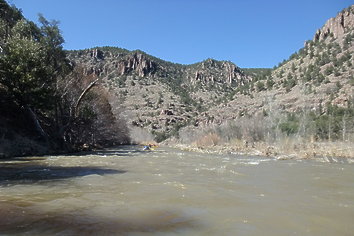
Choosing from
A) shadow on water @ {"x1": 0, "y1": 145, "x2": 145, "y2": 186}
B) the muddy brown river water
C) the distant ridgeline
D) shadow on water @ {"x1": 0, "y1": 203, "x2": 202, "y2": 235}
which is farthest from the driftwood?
shadow on water @ {"x1": 0, "y1": 203, "x2": 202, "y2": 235}

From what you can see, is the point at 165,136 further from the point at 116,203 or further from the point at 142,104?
the point at 116,203

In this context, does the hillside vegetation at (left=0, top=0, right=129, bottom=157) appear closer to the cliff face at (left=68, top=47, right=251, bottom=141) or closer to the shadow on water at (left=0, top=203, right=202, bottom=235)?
the shadow on water at (left=0, top=203, right=202, bottom=235)

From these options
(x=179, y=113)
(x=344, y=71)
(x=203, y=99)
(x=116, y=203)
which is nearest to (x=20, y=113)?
(x=116, y=203)

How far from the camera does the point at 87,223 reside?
17.4 feet

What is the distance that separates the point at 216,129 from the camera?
49.4 m

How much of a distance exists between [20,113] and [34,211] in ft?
85.9

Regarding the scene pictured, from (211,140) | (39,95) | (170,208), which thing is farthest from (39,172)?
(211,140)

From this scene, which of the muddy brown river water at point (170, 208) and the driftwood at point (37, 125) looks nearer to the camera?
the muddy brown river water at point (170, 208)

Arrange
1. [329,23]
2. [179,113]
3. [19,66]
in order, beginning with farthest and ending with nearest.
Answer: [179,113] < [329,23] < [19,66]

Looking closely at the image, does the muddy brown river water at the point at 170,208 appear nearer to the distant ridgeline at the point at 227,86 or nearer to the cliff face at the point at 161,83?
the distant ridgeline at the point at 227,86

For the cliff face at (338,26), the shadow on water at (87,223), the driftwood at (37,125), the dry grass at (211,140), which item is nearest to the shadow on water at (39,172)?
the shadow on water at (87,223)

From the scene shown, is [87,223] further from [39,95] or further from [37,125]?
[37,125]

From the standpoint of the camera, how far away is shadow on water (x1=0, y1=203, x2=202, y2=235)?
484cm

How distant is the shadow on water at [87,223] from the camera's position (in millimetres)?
4836
